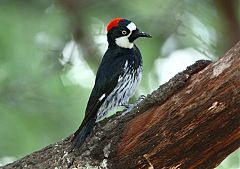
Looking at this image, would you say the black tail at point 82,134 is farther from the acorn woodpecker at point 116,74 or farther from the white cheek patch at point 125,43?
the white cheek patch at point 125,43

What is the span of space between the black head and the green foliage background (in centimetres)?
63

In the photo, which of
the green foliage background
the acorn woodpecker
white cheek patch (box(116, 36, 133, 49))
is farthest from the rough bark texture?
the green foliage background

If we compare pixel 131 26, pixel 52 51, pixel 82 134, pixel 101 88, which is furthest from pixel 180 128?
pixel 52 51

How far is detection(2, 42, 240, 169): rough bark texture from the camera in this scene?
236 centimetres

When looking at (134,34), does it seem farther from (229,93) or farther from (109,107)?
(229,93)

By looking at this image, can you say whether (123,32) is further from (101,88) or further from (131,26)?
(101,88)

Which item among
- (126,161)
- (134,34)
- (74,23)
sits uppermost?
(74,23)

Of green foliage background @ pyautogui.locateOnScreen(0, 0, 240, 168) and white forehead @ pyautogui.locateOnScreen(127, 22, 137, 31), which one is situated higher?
green foliage background @ pyautogui.locateOnScreen(0, 0, 240, 168)

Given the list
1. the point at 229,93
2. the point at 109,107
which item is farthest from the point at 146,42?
the point at 229,93

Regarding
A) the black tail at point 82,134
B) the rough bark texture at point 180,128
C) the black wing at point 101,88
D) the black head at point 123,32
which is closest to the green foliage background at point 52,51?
the black head at point 123,32

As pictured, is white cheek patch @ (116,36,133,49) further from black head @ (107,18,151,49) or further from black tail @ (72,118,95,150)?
black tail @ (72,118,95,150)

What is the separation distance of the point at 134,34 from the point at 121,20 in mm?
119

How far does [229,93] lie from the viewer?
2328 mm

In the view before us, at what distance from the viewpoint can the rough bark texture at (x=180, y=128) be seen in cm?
236
